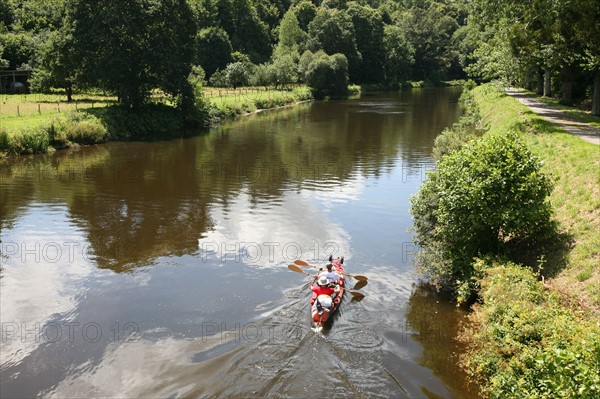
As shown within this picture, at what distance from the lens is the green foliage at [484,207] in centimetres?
1587

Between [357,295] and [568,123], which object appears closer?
[357,295]

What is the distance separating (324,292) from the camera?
16391mm

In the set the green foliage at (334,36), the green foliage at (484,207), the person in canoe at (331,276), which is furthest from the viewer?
the green foliage at (334,36)

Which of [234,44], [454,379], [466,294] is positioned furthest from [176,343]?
[234,44]

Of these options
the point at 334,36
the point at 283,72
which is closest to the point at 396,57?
the point at 334,36

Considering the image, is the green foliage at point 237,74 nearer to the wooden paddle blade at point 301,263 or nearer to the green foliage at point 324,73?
the green foliage at point 324,73

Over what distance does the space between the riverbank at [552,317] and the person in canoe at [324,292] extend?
4.18 metres

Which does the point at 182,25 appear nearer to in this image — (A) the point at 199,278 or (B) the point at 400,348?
(A) the point at 199,278

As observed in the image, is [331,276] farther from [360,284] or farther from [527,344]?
[527,344]

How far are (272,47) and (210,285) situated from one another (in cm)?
12329

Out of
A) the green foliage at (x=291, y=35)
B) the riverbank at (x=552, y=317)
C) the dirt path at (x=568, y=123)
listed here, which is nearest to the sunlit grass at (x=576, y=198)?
the riverbank at (x=552, y=317)

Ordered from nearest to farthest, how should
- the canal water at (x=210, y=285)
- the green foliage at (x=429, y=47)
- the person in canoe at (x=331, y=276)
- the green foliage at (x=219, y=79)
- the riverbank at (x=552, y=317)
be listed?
the riverbank at (x=552, y=317), the canal water at (x=210, y=285), the person in canoe at (x=331, y=276), the green foliage at (x=219, y=79), the green foliage at (x=429, y=47)

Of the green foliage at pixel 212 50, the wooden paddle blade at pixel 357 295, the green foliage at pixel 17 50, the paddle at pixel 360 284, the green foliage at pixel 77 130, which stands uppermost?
the green foliage at pixel 212 50

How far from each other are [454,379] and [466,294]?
363 cm
